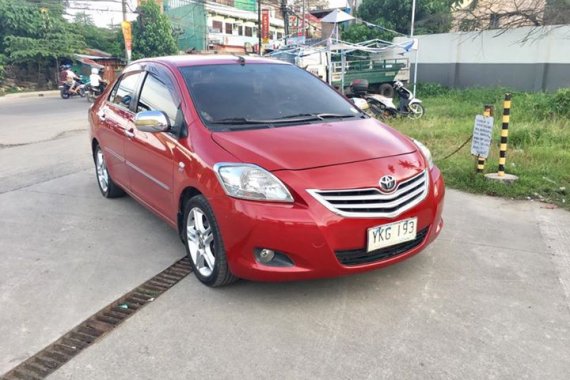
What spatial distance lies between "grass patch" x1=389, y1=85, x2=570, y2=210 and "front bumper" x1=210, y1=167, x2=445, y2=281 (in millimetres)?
3157

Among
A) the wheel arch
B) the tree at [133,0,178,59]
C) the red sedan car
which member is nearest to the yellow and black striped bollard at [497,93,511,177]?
the red sedan car

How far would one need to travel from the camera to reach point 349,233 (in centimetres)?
289

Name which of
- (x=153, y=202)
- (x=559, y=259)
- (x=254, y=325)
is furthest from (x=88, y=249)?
(x=559, y=259)

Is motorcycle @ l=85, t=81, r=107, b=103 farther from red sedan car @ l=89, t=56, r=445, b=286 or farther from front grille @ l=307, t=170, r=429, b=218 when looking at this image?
front grille @ l=307, t=170, r=429, b=218

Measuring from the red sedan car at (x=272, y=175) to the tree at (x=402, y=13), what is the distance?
2070 centimetres

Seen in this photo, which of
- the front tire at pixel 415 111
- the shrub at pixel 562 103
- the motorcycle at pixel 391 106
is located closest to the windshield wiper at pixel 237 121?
the motorcycle at pixel 391 106

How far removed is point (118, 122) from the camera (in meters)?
A: 4.74

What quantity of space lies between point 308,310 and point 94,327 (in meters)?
1.30

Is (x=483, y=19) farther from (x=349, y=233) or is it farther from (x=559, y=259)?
(x=349, y=233)

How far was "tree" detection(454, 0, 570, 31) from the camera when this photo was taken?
14711 millimetres

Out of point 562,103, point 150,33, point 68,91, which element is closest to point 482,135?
point 562,103

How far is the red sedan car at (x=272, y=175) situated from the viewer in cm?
288

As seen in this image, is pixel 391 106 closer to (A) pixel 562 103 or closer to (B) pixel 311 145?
(A) pixel 562 103

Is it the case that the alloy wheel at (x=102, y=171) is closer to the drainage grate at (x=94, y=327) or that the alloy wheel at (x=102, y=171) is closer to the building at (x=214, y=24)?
the drainage grate at (x=94, y=327)
